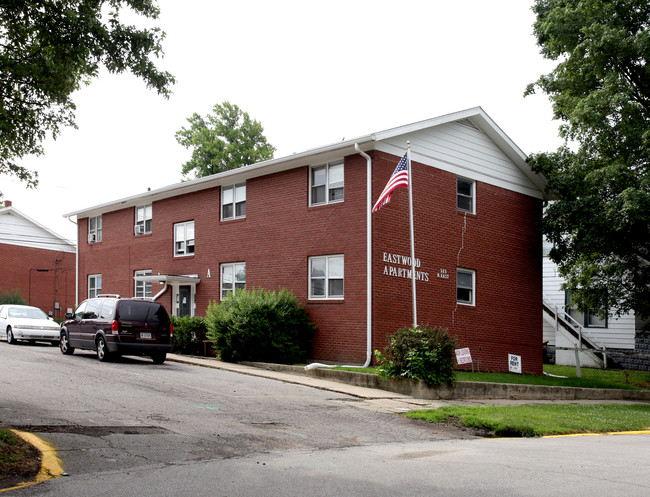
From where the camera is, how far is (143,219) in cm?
2964

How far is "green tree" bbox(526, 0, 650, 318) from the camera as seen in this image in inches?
796

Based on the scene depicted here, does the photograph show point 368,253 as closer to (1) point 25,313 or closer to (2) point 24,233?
(1) point 25,313

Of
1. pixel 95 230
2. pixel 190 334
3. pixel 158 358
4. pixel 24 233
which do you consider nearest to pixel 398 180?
pixel 158 358

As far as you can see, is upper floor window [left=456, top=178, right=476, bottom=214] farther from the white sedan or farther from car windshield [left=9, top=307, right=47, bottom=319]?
car windshield [left=9, top=307, right=47, bottom=319]

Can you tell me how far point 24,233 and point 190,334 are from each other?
1080 inches

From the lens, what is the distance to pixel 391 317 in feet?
66.0

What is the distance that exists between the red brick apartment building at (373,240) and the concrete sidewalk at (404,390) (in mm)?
2291

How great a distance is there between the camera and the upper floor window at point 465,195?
2323 centimetres

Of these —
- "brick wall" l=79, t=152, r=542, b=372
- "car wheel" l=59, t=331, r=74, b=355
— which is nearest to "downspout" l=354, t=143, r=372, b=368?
"brick wall" l=79, t=152, r=542, b=372

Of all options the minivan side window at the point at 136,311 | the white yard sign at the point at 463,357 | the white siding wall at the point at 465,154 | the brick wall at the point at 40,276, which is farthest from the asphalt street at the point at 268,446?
the brick wall at the point at 40,276

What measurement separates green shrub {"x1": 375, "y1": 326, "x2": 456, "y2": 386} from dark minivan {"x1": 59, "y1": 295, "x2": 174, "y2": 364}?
21.2ft

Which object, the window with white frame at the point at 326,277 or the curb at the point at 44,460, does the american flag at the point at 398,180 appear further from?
the curb at the point at 44,460

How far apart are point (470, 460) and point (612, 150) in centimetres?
1590

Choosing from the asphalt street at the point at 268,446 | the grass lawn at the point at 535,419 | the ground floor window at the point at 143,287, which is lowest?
the grass lawn at the point at 535,419
